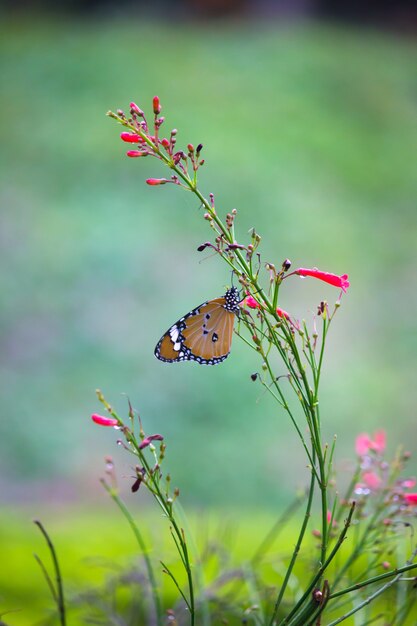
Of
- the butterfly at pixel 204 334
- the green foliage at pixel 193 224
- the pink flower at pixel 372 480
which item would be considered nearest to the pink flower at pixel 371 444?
the pink flower at pixel 372 480

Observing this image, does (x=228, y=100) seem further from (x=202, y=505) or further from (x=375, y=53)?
(x=202, y=505)

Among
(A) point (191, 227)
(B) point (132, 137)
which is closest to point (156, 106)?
Result: (B) point (132, 137)

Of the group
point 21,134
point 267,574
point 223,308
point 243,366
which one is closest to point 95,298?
point 243,366

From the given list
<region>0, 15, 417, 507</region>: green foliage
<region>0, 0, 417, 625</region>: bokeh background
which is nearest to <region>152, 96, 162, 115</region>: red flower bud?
<region>0, 0, 417, 625</region>: bokeh background

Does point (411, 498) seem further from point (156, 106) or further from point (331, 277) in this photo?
point (156, 106)

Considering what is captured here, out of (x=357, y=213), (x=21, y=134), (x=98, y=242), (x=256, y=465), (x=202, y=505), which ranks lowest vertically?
(x=202, y=505)

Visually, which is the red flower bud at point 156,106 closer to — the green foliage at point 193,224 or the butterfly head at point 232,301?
the butterfly head at point 232,301

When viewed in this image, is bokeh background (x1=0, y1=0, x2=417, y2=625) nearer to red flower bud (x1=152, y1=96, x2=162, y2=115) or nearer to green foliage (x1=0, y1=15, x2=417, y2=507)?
green foliage (x1=0, y1=15, x2=417, y2=507)
